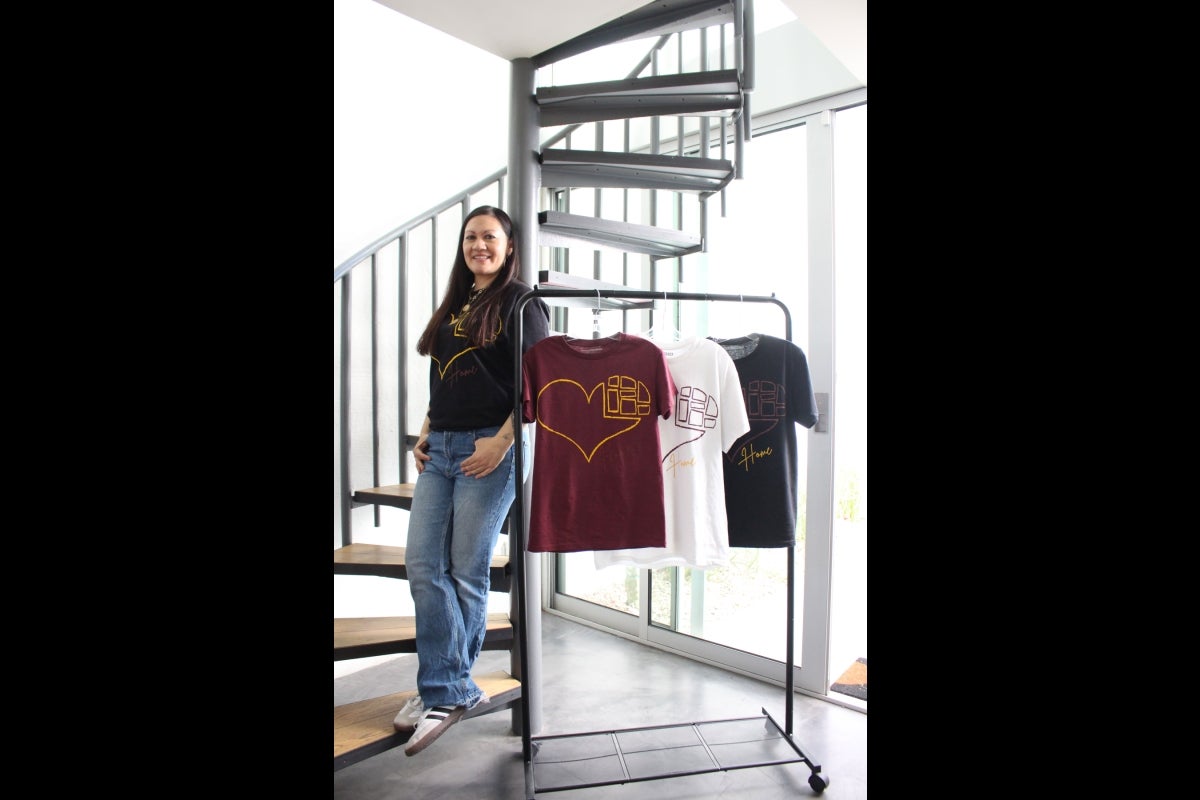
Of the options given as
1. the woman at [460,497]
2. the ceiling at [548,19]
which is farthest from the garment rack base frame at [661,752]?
the ceiling at [548,19]

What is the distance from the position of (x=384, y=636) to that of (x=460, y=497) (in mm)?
548

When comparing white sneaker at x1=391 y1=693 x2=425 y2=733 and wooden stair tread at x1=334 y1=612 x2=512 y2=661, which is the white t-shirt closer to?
wooden stair tread at x1=334 y1=612 x2=512 y2=661

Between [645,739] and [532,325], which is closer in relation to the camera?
[532,325]

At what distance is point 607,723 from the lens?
253cm

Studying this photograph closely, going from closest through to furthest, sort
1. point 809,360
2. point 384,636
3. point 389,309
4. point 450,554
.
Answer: point 450,554
point 384,636
point 809,360
point 389,309

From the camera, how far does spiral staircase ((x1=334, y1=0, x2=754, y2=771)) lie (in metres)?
2.31

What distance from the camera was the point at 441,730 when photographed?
2.03 meters

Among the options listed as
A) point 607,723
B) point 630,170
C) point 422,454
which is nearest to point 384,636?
point 422,454

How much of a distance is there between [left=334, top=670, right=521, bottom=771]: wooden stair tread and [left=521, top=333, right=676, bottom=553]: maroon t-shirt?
68cm

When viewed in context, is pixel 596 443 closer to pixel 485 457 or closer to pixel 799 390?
pixel 485 457

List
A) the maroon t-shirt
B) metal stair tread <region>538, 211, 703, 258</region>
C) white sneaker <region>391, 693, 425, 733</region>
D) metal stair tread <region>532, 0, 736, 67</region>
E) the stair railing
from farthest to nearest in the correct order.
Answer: the stair railing < metal stair tread <region>538, 211, 703, 258</region> < metal stair tread <region>532, 0, 736, 67</region> < white sneaker <region>391, 693, 425, 733</region> < the maroon t-shirt

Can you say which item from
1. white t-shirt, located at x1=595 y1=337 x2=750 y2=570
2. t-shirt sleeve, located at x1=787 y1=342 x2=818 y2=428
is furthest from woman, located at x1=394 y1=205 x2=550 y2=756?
t-shirt sleeve, located at x1=787 y1=342 x2=818 y2=428
